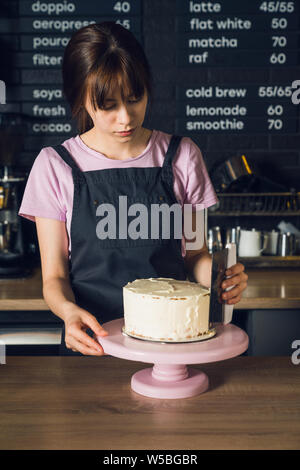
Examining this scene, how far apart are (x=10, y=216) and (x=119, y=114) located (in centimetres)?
117

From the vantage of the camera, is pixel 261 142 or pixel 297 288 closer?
pixel 297 288

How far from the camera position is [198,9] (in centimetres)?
267

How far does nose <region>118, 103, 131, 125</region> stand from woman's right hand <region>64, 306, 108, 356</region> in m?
0.48

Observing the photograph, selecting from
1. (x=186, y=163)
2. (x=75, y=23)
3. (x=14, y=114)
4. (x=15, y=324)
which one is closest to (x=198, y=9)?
(x=75, y=23)

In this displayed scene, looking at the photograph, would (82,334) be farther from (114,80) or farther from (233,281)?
(114,80)

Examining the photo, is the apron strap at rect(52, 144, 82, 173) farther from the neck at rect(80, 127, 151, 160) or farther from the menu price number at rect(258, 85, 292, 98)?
the menu price number at rect(258, 85, 292, 98)

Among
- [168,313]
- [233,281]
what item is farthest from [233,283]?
[168,313]

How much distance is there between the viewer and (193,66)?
8.95 ft

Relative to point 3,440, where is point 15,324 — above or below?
below

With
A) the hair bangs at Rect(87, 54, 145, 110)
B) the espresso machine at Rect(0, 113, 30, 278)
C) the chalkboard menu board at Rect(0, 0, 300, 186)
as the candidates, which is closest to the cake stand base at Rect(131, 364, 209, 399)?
the hair bangs at Rect(87, 54, 145, 110)

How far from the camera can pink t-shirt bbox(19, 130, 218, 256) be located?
153 cm

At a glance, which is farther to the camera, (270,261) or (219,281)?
(270,261)
